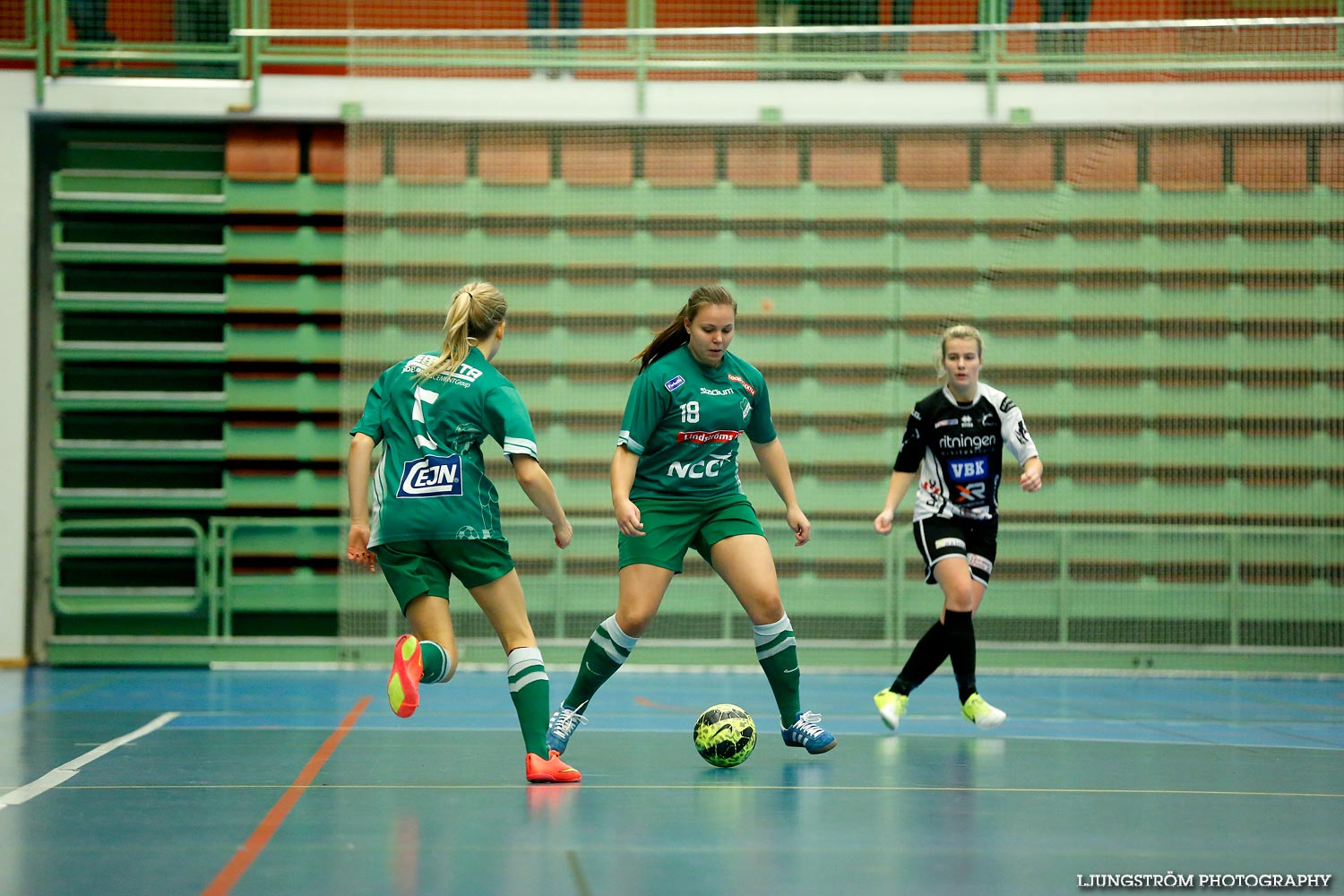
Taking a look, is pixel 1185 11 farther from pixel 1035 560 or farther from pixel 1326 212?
pixel 1035 560

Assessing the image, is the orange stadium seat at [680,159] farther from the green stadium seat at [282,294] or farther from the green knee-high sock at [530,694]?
the green knee-high sock at [530,694]

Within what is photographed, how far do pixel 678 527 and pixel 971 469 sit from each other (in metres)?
1.83

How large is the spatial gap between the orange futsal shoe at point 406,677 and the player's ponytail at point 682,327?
147 centimetres

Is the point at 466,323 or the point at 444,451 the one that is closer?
the point at 444,451

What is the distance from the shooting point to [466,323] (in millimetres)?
4738

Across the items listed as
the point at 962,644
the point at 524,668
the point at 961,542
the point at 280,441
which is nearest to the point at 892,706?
the point at 962,644

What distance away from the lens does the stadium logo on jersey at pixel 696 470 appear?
5.29 metres

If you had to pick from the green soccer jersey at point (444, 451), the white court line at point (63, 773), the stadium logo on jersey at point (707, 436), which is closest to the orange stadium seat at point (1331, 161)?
the stadium logo on jersey at point (707, 436)

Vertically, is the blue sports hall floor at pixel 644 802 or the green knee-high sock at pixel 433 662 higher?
the green knee-high sock at pixel 433 662

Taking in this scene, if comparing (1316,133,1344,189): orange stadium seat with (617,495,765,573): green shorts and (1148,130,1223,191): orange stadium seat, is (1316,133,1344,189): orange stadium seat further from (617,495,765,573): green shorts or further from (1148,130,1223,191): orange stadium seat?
(617,495,765,573): green shorts

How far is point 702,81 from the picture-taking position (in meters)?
10.8

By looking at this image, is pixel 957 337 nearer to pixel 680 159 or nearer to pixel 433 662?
pixel 433 662

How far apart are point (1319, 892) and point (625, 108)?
28.5 feet

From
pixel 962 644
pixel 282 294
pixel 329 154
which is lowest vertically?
pixel 962 644
